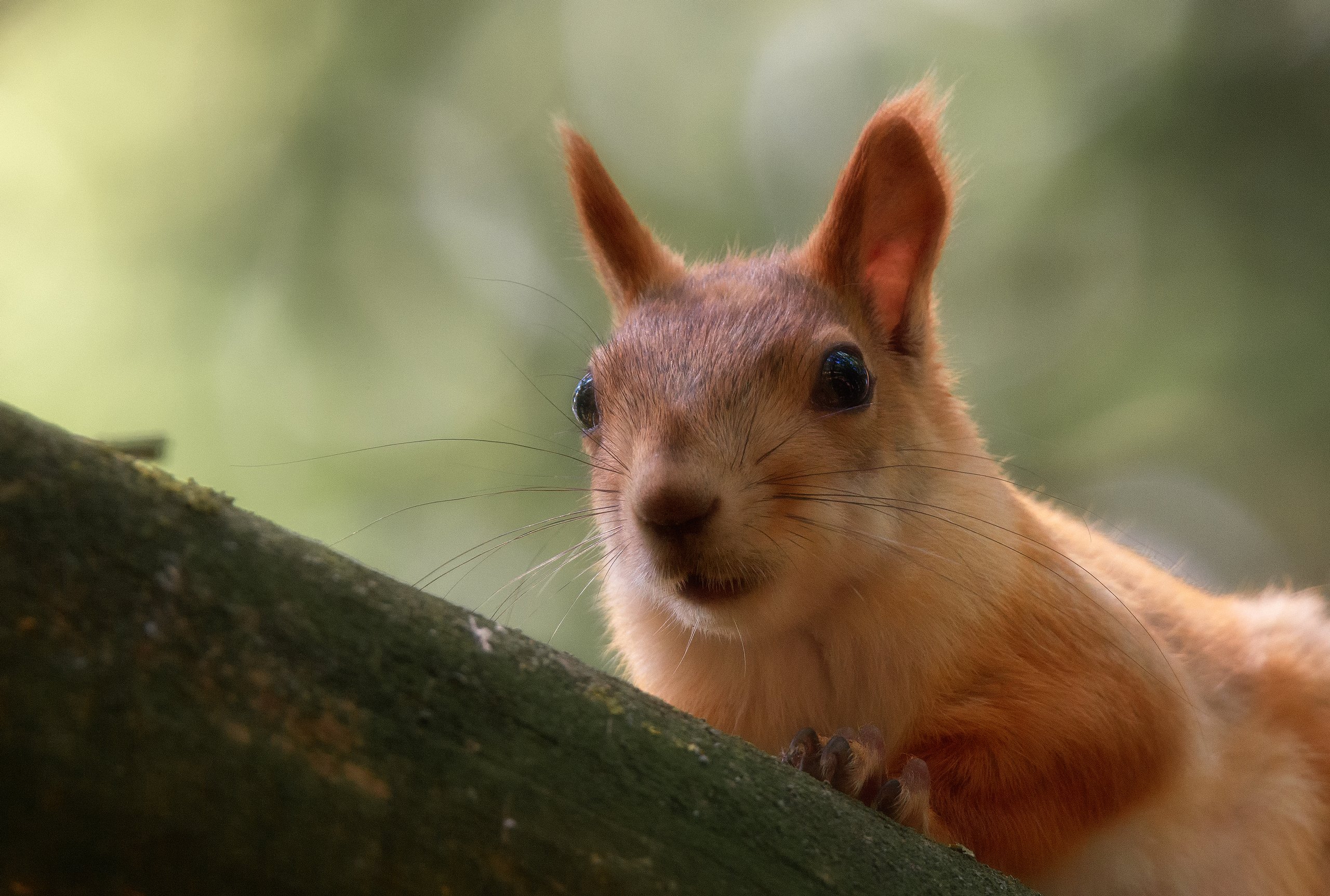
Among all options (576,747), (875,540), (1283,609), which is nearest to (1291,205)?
(1283,609)

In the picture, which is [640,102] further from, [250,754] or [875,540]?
[250,754]

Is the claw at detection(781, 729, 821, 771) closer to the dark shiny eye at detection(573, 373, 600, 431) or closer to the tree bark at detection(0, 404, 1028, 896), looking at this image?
the tree bark at detection(0, 404, 1028, 896)

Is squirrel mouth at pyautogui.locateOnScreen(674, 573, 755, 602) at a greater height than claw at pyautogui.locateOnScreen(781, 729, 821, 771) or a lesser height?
greater

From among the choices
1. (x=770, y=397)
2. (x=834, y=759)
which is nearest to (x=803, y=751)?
(x=834, y=759)

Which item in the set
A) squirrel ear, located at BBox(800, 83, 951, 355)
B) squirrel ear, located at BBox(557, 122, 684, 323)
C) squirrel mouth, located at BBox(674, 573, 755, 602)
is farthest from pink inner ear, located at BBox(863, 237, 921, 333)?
squirrel mouth, located at BBox(674, 573, 755, 602)

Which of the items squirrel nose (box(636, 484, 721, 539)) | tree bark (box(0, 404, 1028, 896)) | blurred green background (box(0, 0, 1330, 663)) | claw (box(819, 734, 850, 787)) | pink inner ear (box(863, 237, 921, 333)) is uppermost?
blurred green background (box(0, 0, 1330, 663))

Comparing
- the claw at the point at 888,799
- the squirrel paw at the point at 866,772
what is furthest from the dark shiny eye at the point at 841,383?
the claw at the point at 888,799

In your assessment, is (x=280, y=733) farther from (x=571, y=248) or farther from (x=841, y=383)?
(x=571, y=248)
